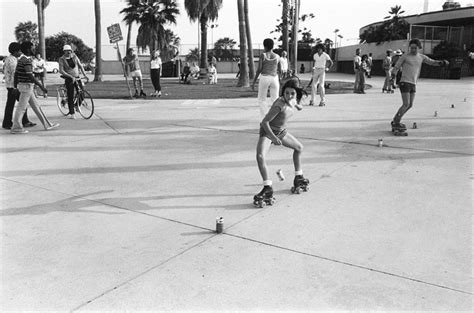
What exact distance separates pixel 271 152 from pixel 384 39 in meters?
40.1

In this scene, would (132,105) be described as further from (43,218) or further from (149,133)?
(43,218)

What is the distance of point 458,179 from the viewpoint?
594cm

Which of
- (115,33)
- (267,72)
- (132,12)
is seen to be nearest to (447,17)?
(132,12)

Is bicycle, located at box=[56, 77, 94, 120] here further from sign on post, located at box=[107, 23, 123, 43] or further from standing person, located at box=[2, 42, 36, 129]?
sign on post, located at box=[107, 23, 123, 43]

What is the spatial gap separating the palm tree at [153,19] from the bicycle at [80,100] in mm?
36122

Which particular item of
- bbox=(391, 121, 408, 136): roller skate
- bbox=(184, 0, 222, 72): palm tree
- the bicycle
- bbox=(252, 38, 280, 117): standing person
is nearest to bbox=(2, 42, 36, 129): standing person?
the bicycle

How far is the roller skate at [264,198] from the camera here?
498 cm

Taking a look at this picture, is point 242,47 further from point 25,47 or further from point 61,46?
point 61,46

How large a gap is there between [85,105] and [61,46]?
82514mm

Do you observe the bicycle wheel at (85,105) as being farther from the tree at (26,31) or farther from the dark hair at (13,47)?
the tree at (26,31)

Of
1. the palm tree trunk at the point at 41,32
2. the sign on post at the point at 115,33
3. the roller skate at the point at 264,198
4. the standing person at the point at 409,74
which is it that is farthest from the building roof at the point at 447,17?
the roller skate at the point at 264,198

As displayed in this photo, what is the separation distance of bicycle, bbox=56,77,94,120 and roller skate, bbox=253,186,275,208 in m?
7.72

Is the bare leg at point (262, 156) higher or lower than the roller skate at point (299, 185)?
higher

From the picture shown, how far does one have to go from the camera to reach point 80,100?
11750 mm
